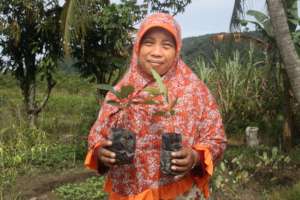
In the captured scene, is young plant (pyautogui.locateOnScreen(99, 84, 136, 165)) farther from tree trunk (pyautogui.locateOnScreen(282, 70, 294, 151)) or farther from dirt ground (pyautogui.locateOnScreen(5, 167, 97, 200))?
tree trunk (pyautogui.locateOnScreen(282, 70, 294, 151))

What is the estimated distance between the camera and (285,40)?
5.64 m

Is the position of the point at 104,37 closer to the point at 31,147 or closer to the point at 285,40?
the point at 31,147

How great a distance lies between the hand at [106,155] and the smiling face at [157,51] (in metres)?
0.29

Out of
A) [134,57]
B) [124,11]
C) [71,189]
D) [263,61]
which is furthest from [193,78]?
[263,61]

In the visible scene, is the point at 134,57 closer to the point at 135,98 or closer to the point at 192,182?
the point at 135,98

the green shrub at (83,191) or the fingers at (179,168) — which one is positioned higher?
the fingers at (179,168)

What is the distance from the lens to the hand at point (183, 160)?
Answer: 6.00 feet

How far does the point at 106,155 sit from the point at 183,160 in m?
0.24

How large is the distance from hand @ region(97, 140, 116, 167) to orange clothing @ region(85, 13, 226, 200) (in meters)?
0.06

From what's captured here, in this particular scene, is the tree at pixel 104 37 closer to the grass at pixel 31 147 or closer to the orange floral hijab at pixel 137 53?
the grass at pixel 31 147

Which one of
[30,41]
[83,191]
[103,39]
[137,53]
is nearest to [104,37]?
[103,39]

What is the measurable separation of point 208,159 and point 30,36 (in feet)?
24.4

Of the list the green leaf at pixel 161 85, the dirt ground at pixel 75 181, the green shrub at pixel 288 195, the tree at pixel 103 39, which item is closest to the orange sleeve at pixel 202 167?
the green leaf at pixel 161 85

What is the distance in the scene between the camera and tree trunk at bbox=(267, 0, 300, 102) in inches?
217
